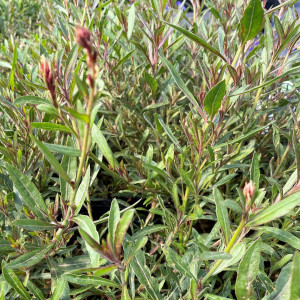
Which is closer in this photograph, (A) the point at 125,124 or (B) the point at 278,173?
Result: (B) the point at 278,173

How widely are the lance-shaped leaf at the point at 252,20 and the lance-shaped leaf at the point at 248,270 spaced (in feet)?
1.82

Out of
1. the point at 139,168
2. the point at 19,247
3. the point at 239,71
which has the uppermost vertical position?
the point at 239,71

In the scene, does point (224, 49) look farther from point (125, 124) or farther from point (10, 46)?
point (10, 46)

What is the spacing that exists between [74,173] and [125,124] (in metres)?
0.68

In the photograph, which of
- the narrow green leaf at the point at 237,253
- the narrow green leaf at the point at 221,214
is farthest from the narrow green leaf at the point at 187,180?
the narrow green leaf at the point at 237,253

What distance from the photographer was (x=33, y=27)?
3203 millimetres

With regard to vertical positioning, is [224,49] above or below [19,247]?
above

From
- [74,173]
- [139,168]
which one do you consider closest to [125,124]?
[139,168]

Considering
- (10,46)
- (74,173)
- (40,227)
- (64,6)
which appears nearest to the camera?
(40,227)

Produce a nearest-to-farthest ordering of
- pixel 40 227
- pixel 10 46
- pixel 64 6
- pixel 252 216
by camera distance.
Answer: pixel 252 216, pixel 40 227, pixel 64 6, pixel 10 46

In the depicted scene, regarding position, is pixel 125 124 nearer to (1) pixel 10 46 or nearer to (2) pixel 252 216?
(1) pixel 10 46

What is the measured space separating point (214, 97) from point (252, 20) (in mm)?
236

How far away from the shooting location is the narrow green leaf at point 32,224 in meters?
0.85

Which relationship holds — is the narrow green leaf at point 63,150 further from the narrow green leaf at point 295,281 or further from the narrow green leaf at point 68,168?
the narrow green leaf at point 295,281
